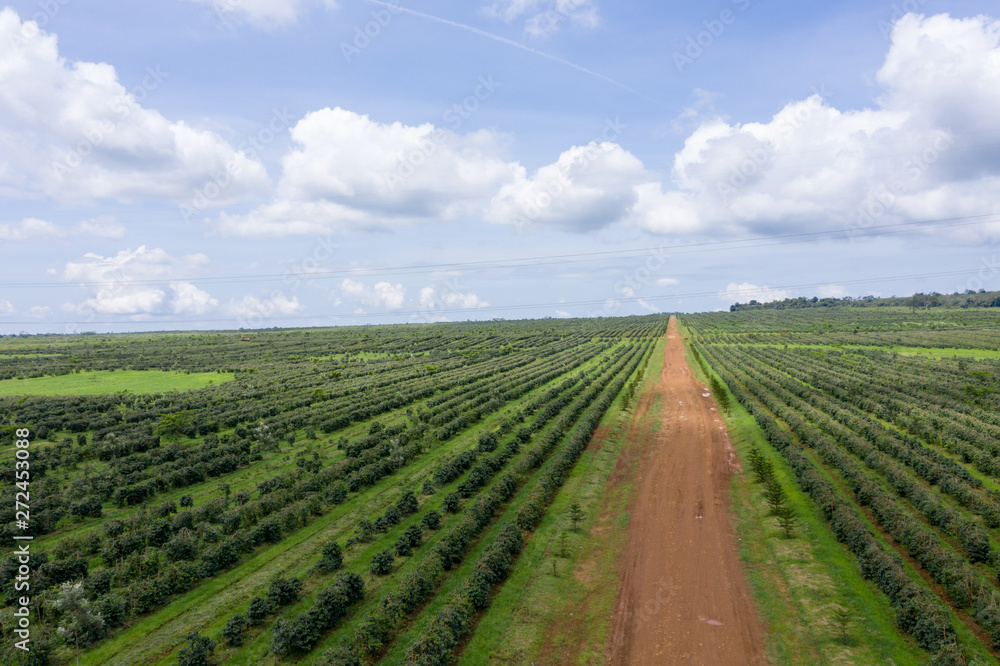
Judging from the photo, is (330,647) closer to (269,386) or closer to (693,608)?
(693,608)

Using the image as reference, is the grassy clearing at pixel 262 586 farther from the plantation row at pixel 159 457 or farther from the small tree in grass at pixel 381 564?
the plantation row at pixel 159 457

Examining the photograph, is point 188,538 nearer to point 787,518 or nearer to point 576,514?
point 576,514

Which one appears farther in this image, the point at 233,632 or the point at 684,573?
the point at 684,573

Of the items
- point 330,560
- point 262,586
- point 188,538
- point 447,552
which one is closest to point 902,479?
point 447,552

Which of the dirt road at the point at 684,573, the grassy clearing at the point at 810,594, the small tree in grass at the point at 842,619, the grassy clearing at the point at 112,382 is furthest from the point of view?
the grassy clearing at the point at 112,382

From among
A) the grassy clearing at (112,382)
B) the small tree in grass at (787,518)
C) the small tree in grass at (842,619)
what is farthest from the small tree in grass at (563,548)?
the grassy clearing at (112,382)

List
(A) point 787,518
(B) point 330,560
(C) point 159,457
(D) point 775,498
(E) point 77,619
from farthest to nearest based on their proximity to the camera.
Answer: (C) point 159,457 → (D) point 775,498 → (A) point 787,518 → (B) point 330,560 → (E) point 77,619

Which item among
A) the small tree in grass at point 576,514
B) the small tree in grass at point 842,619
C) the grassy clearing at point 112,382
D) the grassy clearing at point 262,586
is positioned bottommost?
the grassy clearing at point 262,586

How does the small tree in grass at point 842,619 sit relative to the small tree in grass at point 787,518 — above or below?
below
